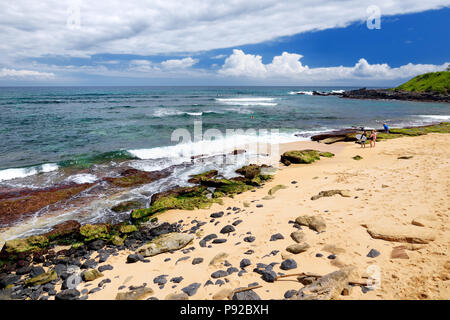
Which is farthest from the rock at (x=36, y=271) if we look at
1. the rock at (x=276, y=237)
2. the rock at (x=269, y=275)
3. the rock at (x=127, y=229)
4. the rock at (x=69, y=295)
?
the rock at (x=276, y=237)

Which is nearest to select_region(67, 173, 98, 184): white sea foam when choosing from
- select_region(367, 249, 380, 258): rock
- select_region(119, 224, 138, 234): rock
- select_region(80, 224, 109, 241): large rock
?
select_region(80, 224, 109, 241): large rock

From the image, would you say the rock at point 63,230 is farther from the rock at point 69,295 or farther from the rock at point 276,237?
the rock at point 276,237

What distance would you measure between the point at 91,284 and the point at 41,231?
169 inches

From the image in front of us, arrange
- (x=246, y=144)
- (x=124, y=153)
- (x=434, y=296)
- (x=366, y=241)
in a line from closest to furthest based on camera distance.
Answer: (x=434, y=296) < (x=366, y=241) < (x=124, y=153) < (x=246, y=144)

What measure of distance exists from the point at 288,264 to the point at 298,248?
620 mm

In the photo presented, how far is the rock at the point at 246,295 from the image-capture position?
4.31m

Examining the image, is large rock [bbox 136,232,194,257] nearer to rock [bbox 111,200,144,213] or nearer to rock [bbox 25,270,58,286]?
rock [bbox 25,270,58,286]

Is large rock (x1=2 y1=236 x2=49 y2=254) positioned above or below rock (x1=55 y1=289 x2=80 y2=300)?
above

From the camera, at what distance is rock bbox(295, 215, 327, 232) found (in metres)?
6.32

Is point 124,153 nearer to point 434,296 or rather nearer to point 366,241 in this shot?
point 366,241

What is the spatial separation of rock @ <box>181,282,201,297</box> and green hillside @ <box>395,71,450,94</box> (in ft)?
317

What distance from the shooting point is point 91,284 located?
18.3 ft

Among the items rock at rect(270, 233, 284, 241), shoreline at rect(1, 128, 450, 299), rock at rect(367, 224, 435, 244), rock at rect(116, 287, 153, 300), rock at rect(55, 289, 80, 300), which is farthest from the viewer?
rock at rect(270, 233, 284, 241)
